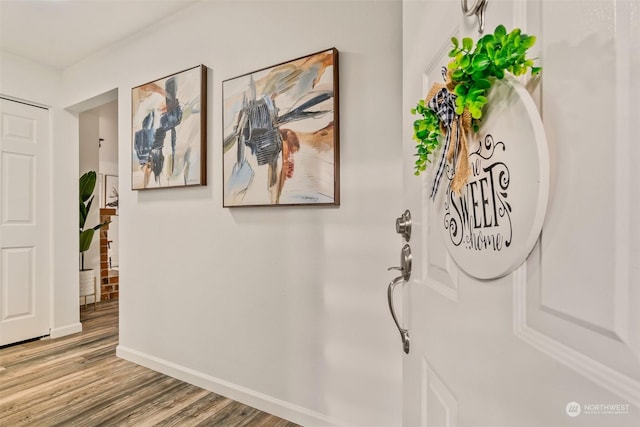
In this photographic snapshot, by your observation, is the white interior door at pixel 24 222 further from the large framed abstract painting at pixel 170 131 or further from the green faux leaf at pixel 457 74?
the green faux leaf at pixel 457 74

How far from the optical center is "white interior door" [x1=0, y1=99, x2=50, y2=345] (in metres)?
2.74

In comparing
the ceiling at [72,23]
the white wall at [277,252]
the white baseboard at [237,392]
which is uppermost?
the ceiling at [72,23]

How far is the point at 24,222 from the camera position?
2.86 metres

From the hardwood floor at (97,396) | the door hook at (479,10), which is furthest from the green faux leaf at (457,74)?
the hardwood floor at (97,396)

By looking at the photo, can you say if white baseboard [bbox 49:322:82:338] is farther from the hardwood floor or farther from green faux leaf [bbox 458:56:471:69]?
green faux leaf [bbox 458:56:471:69]

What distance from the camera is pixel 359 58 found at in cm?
154

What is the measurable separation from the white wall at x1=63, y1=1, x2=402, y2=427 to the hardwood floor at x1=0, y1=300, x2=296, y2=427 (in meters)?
→ 0.10

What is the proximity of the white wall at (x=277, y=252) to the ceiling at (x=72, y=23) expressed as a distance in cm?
11

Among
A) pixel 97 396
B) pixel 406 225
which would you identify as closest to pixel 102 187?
pixel 97 396

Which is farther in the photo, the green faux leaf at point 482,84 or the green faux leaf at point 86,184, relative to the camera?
the green faux leaf at point 86,184

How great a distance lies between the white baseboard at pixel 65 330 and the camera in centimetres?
302

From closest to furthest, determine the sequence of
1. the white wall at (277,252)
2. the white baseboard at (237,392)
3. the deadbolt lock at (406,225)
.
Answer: the deadbolt lock at (406,225), the white wall at (277,252), the white baseboard at (237,392)

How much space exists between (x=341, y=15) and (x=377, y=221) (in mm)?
1015

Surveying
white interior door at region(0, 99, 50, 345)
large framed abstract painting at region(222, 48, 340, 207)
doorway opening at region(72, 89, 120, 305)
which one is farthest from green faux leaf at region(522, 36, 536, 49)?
doorway opening at region(72, 89, 120, 305)
